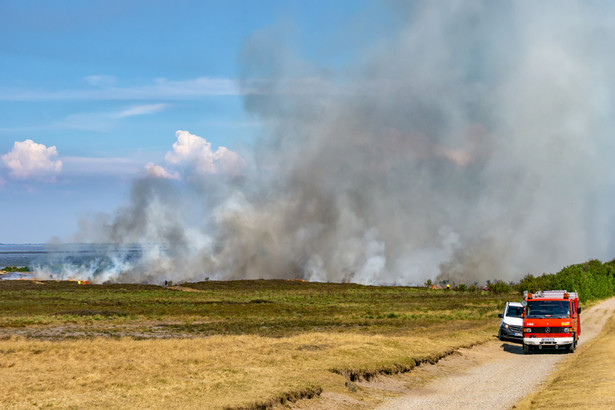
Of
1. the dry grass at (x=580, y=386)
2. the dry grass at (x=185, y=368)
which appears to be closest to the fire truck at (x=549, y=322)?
the dry grass at (x=580, y=386)

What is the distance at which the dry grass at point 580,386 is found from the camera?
2261 centimetres

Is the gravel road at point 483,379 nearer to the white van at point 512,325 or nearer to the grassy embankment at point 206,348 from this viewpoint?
the white van at point 512,325

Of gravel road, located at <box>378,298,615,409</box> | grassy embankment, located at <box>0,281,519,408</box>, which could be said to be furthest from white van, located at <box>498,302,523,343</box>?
grassy embankment, located at <box>0,281,519,408</box>

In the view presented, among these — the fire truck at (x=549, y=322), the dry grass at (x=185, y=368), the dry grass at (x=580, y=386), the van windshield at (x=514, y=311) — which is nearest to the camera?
the dry grass at (x=185, y=368)

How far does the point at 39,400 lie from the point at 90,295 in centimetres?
9001

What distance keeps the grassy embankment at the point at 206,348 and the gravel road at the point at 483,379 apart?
148 centimetres

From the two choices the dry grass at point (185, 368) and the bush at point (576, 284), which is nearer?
the dry grass at point (185, 368)

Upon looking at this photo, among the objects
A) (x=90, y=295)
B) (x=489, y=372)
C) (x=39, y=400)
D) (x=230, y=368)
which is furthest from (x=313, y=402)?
(x=90, y=295)

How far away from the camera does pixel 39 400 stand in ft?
68.5

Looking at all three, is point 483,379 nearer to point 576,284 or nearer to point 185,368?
point 185,368

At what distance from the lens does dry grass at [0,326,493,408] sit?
71.8ft

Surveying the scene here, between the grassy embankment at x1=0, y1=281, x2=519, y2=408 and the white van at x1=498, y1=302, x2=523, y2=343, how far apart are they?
147 centimetres

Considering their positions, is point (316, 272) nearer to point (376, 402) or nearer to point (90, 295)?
point (90, 295)

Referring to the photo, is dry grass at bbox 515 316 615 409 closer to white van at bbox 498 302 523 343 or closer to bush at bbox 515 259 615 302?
white van at bbox 498 302 523 343
